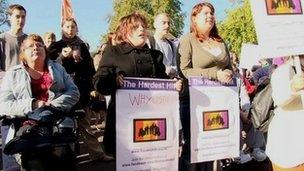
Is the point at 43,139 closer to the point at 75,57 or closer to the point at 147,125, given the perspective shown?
the point at 147,125

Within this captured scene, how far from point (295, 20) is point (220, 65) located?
1.46m

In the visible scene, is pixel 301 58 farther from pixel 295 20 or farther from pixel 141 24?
pixel 141 24

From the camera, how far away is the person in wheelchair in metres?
4.39

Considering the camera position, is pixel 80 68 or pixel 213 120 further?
pixel 80 68

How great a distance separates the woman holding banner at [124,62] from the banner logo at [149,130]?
23 centimetres

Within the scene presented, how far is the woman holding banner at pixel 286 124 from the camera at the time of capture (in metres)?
3.78

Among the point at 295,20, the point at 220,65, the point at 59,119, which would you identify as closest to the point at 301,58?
the point at 295,20

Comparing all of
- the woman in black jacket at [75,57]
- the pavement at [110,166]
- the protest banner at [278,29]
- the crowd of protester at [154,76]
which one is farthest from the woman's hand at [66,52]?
the protest banner at [278,29]

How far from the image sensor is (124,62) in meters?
4.76

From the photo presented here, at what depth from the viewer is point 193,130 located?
5.33 metres

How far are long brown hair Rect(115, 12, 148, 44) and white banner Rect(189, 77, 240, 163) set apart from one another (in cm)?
82

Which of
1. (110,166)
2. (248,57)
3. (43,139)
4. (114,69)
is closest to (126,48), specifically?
(114,69)

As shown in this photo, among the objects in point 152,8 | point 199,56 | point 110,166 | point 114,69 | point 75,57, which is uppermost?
point 152,8

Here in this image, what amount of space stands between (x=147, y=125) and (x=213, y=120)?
903mm
